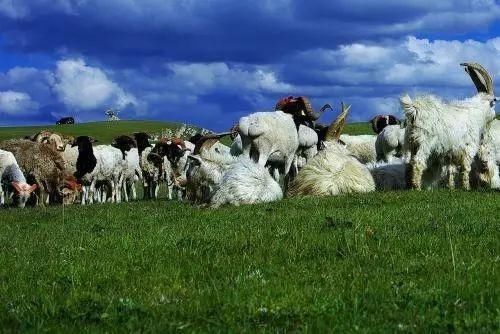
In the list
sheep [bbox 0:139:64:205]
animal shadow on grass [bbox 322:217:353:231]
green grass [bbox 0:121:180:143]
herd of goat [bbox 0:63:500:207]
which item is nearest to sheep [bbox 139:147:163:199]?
herd of goat [bbox 0:63:500:207]

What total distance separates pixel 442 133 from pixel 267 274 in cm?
1214

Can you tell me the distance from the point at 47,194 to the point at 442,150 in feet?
56.2

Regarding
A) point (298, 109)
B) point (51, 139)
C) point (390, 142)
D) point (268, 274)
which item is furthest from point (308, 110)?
point (268, 274)

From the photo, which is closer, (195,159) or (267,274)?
(267,274)

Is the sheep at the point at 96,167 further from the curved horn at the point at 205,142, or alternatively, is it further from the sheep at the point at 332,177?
the sheep at the point at 332,177

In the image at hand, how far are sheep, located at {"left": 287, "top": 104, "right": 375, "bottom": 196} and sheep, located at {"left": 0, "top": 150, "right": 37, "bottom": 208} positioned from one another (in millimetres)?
11570

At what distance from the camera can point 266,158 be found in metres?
22.3

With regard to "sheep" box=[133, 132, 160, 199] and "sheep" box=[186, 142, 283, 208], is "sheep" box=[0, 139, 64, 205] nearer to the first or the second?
"sheep" box=[133, 132, 160, 199]

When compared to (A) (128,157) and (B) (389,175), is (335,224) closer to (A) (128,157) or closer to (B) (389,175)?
(B) (389,175)

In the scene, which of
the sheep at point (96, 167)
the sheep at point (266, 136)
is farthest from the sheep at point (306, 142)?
the sheep at point (96, 167)

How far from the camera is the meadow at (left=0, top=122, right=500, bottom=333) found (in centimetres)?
602

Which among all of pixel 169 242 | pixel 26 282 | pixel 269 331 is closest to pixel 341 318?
pixel 269 331

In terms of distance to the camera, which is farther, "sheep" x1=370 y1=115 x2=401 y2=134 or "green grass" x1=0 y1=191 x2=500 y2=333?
"sheep" x1=370 y1=115 x2=401 y2=134

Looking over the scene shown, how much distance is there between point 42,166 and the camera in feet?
97.1
